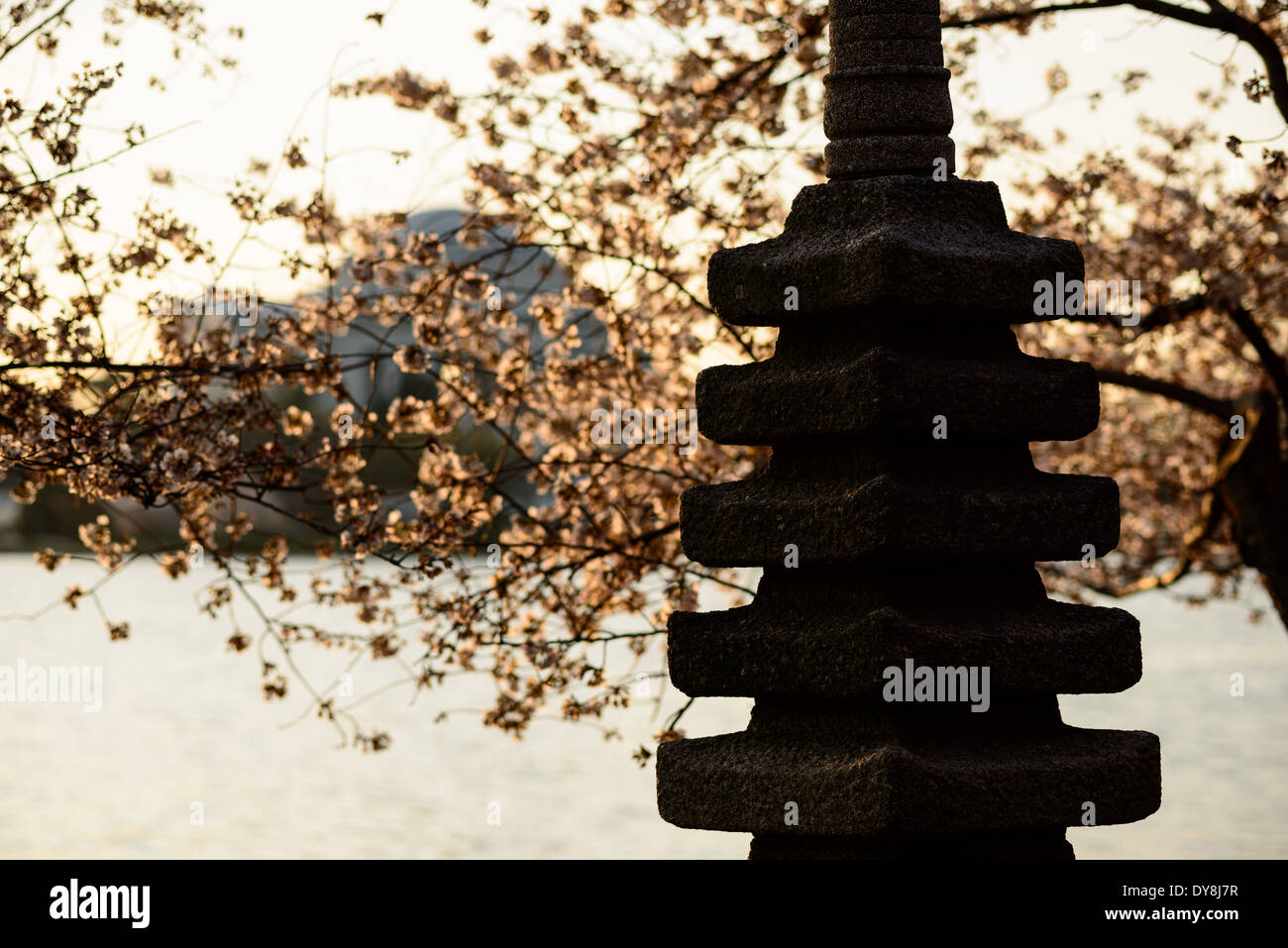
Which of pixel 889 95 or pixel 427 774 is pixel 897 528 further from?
pixel 427 774

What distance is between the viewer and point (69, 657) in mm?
77375

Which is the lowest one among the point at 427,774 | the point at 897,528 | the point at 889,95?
the point at 427,774

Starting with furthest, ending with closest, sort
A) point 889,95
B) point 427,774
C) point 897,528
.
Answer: point 427,774 → point 889,95 → point 897,528

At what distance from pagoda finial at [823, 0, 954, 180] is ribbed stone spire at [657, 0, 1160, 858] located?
11 mm

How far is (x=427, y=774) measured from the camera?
178ft

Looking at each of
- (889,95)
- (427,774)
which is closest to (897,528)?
(889,95)

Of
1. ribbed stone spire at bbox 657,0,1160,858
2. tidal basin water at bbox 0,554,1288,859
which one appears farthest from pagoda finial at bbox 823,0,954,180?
tidal basin water at bbox 0,554,1288,859

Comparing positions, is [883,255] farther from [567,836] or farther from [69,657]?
[69,657]

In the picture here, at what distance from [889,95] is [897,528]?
6.37 feet

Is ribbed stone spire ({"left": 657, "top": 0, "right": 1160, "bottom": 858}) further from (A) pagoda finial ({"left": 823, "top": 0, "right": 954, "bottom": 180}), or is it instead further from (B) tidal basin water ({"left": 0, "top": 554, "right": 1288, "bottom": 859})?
(B) tidal basin water ({"left": 0, "top": 554, "right": 1288, "bottom": 859})

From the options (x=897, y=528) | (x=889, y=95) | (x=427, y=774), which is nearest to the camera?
(x=897, y=528)

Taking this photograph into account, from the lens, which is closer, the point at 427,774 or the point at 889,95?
the point at 889,95

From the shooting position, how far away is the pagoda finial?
6.76 meters
